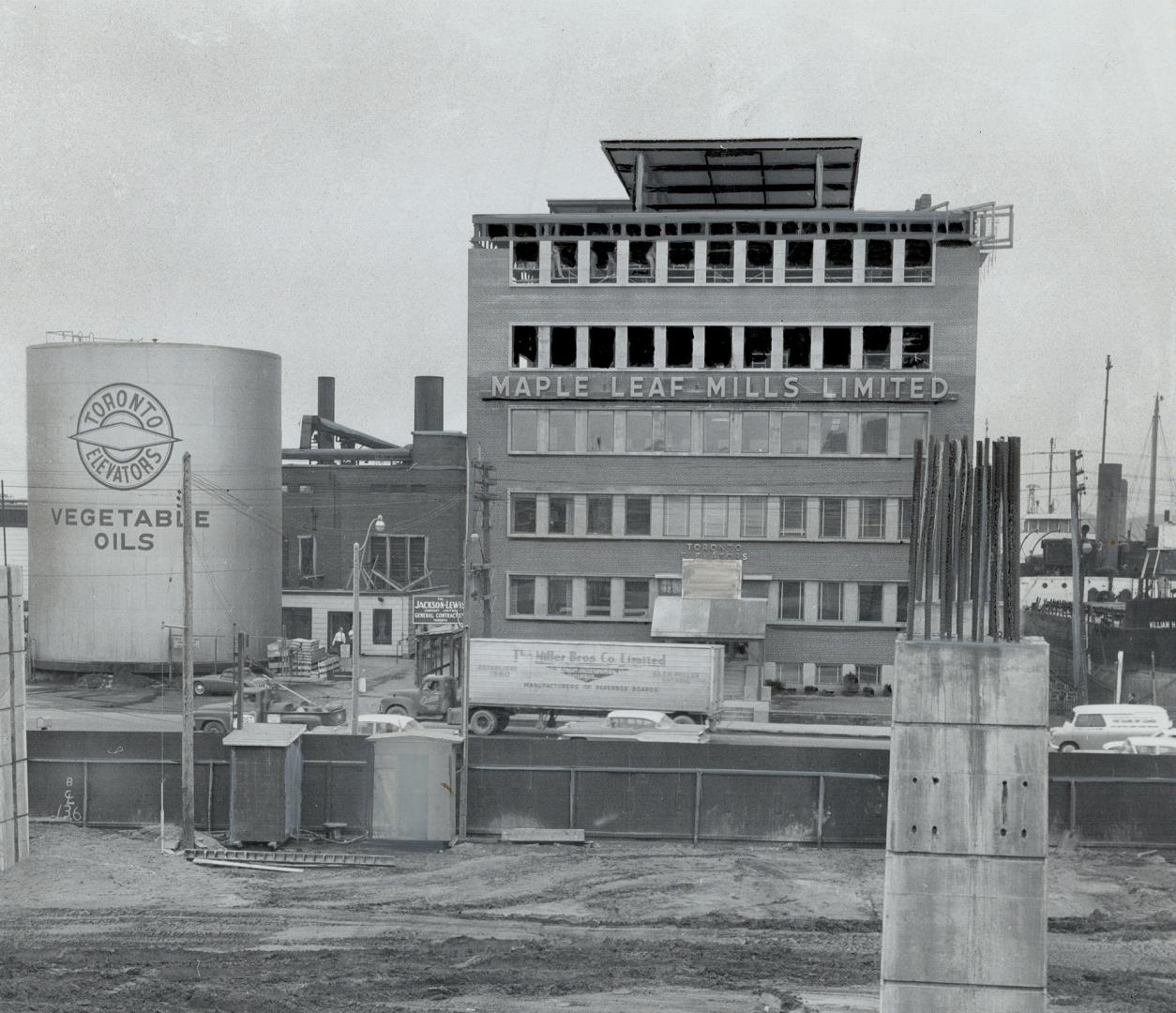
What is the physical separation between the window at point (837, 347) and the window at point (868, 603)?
9.81m

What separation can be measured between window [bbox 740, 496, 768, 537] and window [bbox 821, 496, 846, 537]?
98.5 inches

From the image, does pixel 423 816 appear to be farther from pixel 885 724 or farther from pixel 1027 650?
pixel 885 724

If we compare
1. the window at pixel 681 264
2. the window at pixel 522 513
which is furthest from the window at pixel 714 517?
the window at pixel 681 264

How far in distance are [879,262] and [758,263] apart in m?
5.32

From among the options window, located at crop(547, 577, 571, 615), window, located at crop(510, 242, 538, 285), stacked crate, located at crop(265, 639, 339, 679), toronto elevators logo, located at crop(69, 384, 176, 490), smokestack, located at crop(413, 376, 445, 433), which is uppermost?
window, located at crop(510, 242, 538, 285)

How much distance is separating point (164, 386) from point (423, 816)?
37718 mm

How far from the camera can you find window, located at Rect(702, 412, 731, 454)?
54.7 m

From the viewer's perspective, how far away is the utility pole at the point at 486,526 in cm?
5422

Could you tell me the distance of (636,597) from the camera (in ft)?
181

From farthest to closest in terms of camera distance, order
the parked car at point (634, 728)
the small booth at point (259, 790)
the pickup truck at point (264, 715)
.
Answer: the pickup truck at point (264, 715), the parked car at point (634, 728), the small booth at point (259, 790)

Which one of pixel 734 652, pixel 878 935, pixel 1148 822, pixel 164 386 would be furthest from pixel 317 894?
pixel 164 386

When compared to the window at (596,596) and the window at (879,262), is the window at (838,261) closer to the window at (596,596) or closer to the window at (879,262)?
the window at (879,262)

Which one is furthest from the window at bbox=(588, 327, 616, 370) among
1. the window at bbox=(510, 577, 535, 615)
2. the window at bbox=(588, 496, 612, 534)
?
the window at bbox=(510, 577, 535, 615)

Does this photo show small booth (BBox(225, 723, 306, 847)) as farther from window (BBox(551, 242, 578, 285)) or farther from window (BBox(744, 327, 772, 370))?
window (BBox(744, 327, 772, 370))
